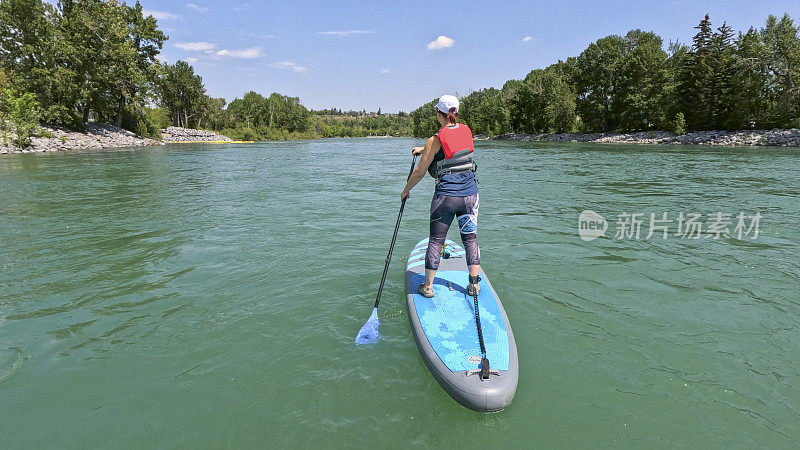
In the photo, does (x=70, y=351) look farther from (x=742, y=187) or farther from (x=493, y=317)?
(x=742, y=187)

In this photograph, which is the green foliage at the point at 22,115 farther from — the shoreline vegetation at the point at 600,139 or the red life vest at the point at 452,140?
the red life vest at the point at 452,140

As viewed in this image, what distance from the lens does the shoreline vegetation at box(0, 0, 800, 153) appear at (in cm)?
3909

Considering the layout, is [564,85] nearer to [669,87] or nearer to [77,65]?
[669,87]

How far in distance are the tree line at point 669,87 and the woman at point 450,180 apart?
53255 mm

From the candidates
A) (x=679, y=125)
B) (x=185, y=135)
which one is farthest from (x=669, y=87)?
(x=185, y=135)

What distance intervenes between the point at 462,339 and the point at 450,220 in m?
1.46

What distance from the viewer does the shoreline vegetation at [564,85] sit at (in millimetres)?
39094

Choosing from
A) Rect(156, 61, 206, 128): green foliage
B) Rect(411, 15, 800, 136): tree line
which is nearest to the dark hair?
Rect(411, 15, 800, 136): tree line

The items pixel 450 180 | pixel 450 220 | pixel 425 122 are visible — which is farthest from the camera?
pixel 425 122

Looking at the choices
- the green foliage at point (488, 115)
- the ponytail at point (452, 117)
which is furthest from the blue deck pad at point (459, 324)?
the green foliage at point (488, 115)

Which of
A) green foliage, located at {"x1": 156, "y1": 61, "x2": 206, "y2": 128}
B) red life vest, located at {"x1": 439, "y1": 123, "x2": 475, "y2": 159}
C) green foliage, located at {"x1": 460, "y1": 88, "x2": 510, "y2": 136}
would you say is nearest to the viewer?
red life vest, located at {"x1": 439, "y1": 123, "x2": 475, "y2": 159}

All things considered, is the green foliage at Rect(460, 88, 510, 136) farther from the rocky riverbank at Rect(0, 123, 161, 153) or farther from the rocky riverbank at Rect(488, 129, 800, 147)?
the rocky riverbank at Rect(0, 123, 161, 153)

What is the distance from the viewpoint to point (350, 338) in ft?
14.7

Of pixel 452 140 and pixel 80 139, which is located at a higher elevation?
pixel 80 139
